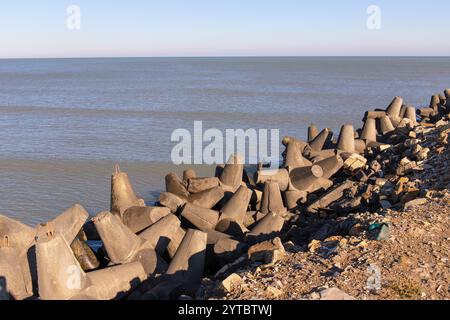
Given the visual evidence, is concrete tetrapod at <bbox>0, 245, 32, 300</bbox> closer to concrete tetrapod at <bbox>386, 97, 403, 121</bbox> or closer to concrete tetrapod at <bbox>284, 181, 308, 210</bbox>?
concrete tetrapod at <bbox>284, 181, 308, 210</bbox>

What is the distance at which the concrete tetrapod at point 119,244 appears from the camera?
695 centimetres

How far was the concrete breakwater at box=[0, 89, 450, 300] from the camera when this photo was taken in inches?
236

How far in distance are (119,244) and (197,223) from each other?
71.2 inches

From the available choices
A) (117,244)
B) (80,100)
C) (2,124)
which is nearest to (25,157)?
(2,124)

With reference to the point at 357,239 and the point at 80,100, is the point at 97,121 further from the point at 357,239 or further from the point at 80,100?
the point at 357,239

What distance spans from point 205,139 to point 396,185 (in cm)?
1051

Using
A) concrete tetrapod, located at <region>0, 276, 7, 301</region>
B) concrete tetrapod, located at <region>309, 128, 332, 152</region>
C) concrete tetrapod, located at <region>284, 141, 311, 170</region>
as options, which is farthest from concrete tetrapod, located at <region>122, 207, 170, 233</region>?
concrete tetrapod, located at <region>309, 128, 332, 152</region>

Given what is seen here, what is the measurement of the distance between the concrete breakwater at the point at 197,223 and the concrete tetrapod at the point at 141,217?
0.02 m

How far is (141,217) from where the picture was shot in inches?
323

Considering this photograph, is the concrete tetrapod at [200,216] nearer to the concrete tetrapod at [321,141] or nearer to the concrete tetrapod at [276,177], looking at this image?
the concrete tetrapod at [276,177]

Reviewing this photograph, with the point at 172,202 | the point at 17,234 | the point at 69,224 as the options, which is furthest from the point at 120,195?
the point at 17,234

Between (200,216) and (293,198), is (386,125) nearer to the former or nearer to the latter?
(293,198)

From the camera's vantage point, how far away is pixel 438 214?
6762 mm

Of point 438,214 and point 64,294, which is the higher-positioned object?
point 438,214
